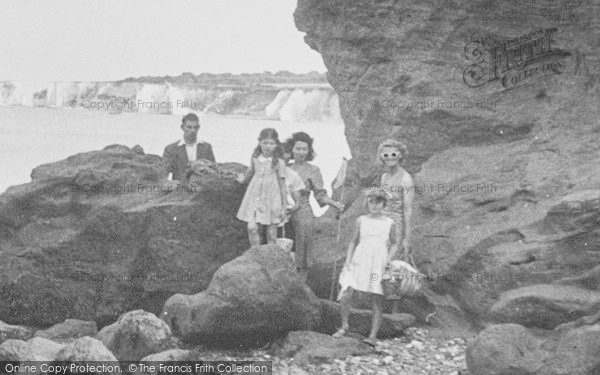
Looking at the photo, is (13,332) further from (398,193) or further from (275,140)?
(398,193)

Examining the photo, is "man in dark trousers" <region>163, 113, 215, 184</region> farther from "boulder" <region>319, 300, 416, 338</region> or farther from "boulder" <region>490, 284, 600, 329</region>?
"boulder" <region>490, 284, 600, 329</region>

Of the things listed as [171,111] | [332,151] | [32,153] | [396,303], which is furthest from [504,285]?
[32,153]

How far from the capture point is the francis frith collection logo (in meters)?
10.1

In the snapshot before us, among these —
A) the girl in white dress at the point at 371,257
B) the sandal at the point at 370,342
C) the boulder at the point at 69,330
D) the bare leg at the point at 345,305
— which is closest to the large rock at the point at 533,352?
the sandal at the point at 370,342

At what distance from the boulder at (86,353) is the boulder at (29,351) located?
0.78 ft

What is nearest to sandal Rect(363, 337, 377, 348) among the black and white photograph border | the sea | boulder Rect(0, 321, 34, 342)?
the black and white photograph border

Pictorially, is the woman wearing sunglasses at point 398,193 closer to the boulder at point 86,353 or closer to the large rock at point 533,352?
the large rock at point 533,352

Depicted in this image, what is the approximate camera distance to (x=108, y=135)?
17.5 meters

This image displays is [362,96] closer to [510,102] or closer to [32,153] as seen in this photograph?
[510,102]

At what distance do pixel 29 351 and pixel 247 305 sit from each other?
6.32 ft

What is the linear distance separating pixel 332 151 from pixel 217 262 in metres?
7.87

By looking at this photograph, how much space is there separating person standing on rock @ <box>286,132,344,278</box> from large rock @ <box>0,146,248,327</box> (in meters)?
0.64

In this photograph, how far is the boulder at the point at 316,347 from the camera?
7875 mm

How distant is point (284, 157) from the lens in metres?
9.45
